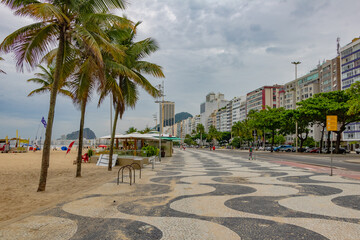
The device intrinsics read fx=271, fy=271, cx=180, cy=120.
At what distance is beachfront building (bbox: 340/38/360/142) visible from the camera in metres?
67.4

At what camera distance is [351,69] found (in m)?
69.0

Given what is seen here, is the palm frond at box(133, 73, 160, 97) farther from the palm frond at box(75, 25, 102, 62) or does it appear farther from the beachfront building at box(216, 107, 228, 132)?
the beachfront building at box(216, 107, 228, 132)

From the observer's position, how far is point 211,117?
196875 mm

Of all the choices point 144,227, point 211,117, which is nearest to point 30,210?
point 144,227

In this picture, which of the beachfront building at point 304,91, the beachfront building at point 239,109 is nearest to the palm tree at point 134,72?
the beachfront building at point 304,91

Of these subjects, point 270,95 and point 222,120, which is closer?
point 270,95

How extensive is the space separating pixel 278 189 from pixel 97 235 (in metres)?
6.77

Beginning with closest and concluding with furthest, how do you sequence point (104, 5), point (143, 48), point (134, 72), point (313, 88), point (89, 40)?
point (89, 40)
point (104, 5)
point (134, 72)
point (143, 48)
point (313, 88)

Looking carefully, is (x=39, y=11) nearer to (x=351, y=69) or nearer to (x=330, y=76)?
(x=351, y=69)

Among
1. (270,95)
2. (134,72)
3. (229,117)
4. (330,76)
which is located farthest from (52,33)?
(229,117)

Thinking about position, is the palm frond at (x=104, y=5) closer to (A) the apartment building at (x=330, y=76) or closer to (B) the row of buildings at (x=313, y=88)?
(B) the row of buildings at (x=313, y=88)

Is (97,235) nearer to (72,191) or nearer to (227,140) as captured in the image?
(72,191)

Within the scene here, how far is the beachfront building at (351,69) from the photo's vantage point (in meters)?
67.4

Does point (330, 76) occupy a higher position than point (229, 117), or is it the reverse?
point (330, 76)
